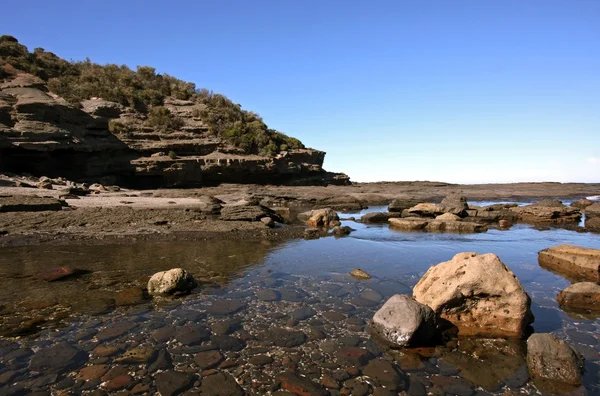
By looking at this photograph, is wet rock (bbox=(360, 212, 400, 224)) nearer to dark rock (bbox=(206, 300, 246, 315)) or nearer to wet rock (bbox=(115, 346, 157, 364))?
dark rock (bbox=(206, 300, 246, 315))

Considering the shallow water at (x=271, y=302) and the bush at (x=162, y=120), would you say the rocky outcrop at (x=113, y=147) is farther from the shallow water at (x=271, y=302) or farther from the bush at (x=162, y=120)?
the shallow water at (x=271, y=302)

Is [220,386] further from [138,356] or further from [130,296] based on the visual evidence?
[130,296]

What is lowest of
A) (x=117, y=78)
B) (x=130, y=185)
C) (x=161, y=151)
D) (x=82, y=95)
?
(x=130, y=185)

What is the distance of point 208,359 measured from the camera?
6082mm

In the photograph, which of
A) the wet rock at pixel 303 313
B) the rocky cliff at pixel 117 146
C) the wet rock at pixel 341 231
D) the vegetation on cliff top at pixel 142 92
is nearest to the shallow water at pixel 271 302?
the wet rock at pixel 303 313

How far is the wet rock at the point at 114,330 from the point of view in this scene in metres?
6.76

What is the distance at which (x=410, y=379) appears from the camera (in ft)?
18.1

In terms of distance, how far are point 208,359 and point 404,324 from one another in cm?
356

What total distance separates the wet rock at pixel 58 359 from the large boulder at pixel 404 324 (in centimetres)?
526

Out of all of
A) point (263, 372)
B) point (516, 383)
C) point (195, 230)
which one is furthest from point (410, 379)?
point (195, 230)

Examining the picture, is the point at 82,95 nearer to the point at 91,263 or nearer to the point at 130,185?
the point at 130,185

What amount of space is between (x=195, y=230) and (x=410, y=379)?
1428 cm

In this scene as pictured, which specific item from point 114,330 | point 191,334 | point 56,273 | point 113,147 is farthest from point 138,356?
point 113,147

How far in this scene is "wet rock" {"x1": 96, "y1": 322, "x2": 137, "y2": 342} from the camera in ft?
22.2
